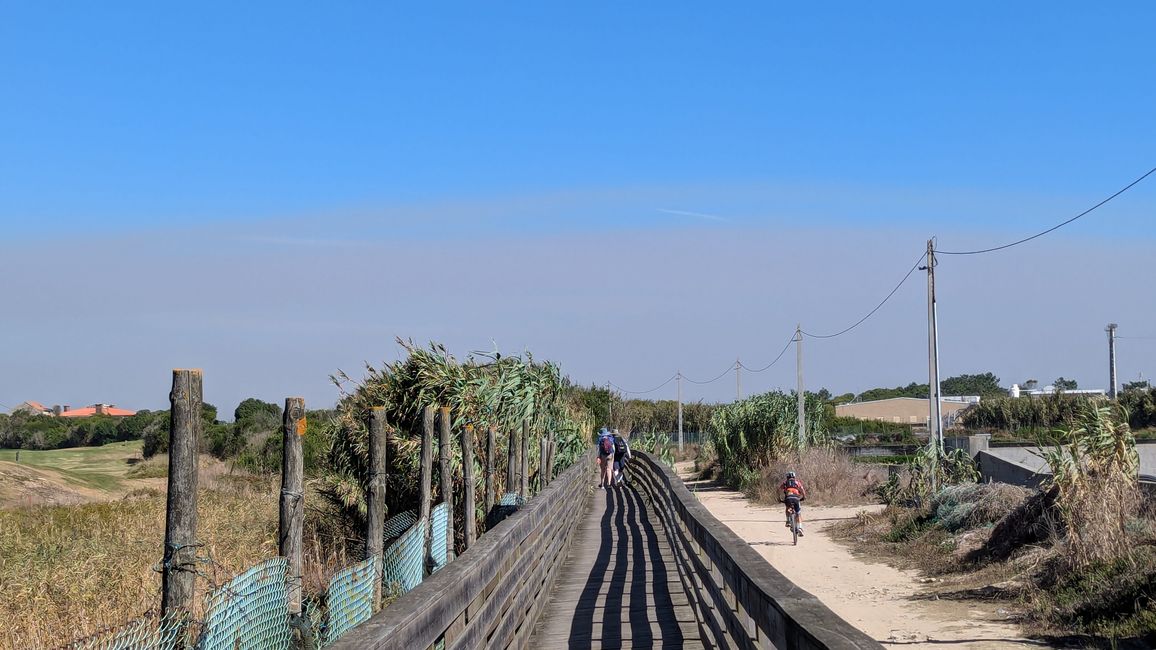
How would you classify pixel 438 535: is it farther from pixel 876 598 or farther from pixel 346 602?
pixel 876 598

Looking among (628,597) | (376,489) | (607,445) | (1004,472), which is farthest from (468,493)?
(1004,472)

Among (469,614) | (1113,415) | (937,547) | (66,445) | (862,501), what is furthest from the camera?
(66,445)

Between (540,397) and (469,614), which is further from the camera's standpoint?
(540,397)

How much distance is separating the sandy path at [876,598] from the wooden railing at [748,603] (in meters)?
4.07

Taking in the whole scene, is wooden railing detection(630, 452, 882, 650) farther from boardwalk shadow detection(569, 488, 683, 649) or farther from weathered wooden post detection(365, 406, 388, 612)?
weathered wooden post detection(365, 406, 388, 612)

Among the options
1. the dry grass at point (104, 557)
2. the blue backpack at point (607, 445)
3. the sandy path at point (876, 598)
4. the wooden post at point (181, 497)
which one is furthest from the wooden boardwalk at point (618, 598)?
the blue backpack at point (607, 445)

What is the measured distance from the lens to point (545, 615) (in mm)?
11578

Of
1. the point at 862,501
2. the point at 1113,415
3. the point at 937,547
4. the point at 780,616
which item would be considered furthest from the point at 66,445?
the point at 780,616

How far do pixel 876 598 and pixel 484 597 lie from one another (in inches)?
459

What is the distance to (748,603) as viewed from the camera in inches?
215

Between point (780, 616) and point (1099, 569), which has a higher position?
point (780, 616)

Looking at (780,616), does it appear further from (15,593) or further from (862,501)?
(862,501)

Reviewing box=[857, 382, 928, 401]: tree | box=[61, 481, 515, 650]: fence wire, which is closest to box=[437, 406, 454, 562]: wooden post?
box=[61, 481, 515, 650]: fence wire

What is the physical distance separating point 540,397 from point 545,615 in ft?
45.5
